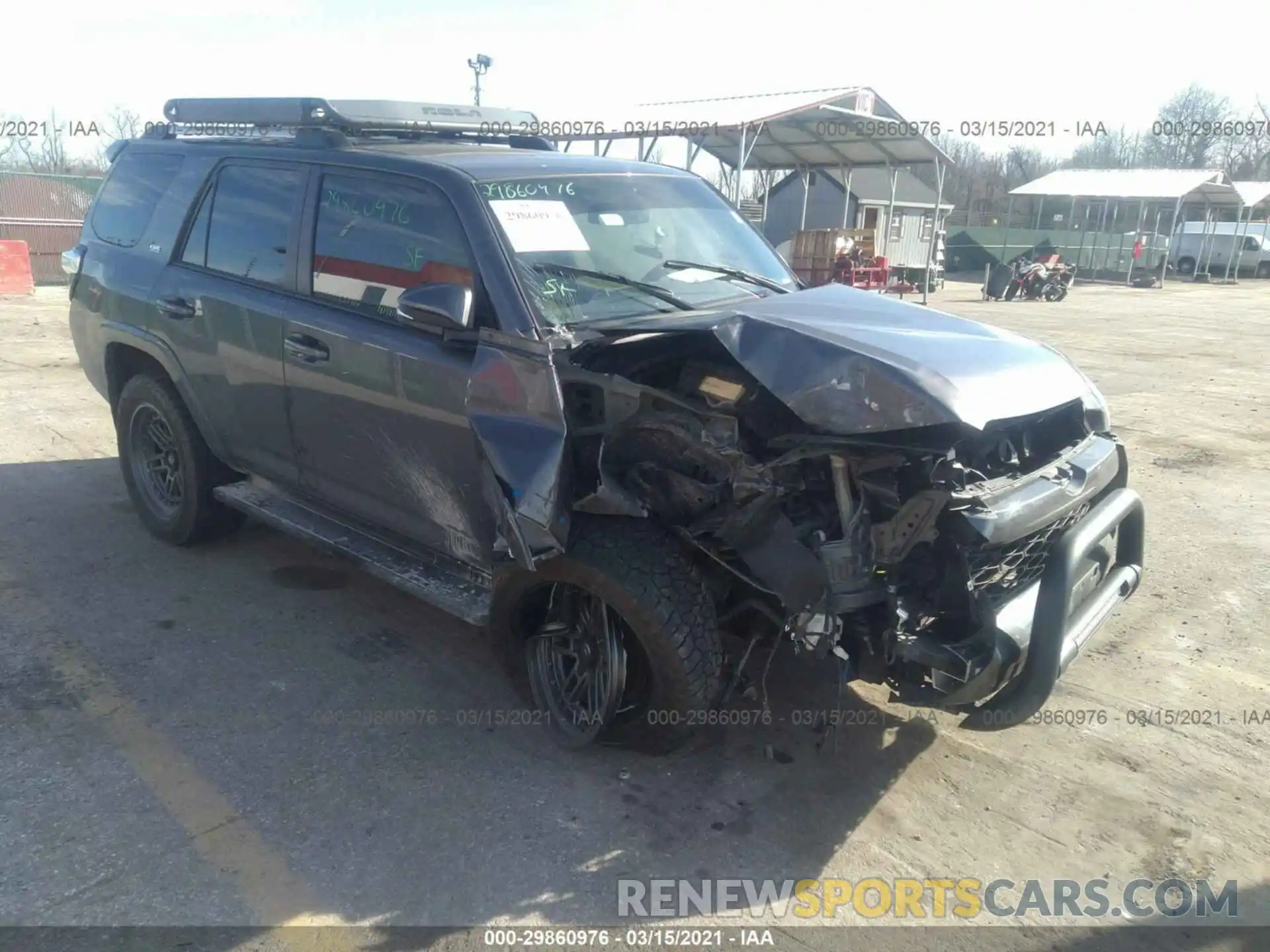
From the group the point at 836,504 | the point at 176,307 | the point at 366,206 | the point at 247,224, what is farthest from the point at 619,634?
the point at 176,307

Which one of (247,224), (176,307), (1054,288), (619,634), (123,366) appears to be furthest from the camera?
(1054,288)

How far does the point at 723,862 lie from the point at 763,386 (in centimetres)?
151

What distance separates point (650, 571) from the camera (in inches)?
124

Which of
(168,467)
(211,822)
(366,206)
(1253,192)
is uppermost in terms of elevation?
(1253,192)

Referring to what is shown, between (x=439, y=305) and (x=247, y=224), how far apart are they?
1.75 metres

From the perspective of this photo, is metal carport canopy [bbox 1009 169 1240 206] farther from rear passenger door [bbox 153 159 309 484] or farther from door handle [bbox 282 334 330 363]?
door handle [bbox 282 334 330 363]

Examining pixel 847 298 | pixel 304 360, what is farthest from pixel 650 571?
pixel 304 360

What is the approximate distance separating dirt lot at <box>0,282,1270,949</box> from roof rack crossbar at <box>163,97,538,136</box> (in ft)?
7.36

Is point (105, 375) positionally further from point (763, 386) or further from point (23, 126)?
point (23, 126)

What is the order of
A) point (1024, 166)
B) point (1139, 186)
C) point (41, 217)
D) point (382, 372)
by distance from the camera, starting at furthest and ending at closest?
1. point (1024, 166)
2. point (1139, 186)
3. point (41, 217)
4. point (382, 372)

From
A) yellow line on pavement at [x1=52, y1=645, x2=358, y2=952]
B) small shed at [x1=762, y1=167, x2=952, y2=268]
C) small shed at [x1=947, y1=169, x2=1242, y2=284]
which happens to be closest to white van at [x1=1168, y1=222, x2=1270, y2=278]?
small shed at [x1=947, y1=169, x2=1242, y2=284]

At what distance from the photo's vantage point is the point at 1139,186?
106ft

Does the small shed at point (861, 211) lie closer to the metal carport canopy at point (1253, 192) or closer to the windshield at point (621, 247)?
the metal carport canopy at point (1253, 192)

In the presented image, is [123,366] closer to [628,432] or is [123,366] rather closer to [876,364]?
[628,432]
